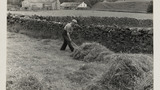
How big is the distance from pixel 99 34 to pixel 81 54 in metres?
0.91

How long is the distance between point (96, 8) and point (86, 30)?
2071 millimetres

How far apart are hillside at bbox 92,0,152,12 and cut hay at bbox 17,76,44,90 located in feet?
6.30

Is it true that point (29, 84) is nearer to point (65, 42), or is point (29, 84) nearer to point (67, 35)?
point (65, 42)

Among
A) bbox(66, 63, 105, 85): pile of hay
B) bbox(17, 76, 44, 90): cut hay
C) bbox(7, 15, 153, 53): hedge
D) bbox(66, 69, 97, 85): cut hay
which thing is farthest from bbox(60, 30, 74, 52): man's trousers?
bbox(17, 76, 44, 90): cut hay

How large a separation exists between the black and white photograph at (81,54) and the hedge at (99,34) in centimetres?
3

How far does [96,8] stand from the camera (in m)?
5.78

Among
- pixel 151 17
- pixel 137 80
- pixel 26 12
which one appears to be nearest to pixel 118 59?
pixel 137 80

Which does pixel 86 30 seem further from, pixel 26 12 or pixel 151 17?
pixel 151 17

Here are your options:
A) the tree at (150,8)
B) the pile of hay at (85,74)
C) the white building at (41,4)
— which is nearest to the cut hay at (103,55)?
the pile of hay at (85,74)

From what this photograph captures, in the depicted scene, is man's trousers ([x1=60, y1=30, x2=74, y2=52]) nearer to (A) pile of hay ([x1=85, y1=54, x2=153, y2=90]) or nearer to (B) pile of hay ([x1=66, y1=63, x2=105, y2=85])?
(B) pile of hay ([x1=66, y1=63, x2=105, y2=85])

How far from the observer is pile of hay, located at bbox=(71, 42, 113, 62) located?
7.12 m

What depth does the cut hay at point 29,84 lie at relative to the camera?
5246mm

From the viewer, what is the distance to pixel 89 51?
7.41 m

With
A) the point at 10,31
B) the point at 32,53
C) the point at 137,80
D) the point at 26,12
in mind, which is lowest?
the point at 137,80
